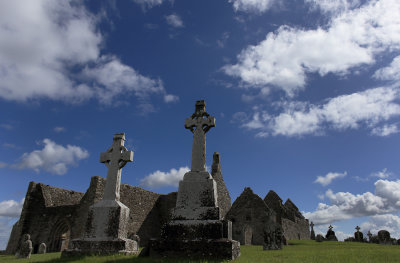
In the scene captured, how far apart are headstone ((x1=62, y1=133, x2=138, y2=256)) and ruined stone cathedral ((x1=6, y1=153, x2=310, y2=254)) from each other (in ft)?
43.2

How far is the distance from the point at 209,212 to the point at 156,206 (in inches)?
812

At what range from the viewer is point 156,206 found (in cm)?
2488

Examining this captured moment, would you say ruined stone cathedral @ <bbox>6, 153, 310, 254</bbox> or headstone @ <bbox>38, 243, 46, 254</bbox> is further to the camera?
ruined stone cathedral @ <bbox>6, 153, 310, 254</bbox>

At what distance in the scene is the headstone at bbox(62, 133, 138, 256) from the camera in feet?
19.5

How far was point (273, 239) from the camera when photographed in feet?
39.7

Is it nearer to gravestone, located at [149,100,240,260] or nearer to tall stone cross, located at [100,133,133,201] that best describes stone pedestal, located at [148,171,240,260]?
gravestone, located at [149,100,240,260]

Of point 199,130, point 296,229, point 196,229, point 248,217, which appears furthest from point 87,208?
point 296,229

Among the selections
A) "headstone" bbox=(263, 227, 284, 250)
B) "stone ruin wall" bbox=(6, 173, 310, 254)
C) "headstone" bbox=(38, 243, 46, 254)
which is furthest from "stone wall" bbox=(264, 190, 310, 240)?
"headstone" bbox=(38, 243, 46, 254)

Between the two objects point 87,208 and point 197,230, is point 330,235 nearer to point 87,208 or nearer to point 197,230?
point 87,208

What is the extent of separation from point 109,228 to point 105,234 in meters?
0.15

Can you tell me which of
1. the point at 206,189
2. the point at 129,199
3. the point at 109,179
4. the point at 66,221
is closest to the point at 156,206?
the point at 129,199

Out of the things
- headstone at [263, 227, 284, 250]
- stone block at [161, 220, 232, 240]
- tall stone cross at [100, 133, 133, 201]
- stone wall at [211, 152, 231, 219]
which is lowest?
headstone at [263, 227, 284, 250]

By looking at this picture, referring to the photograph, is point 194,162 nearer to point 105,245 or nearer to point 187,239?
point 187,239

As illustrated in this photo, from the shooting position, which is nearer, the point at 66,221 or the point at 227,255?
the point at 227,255
